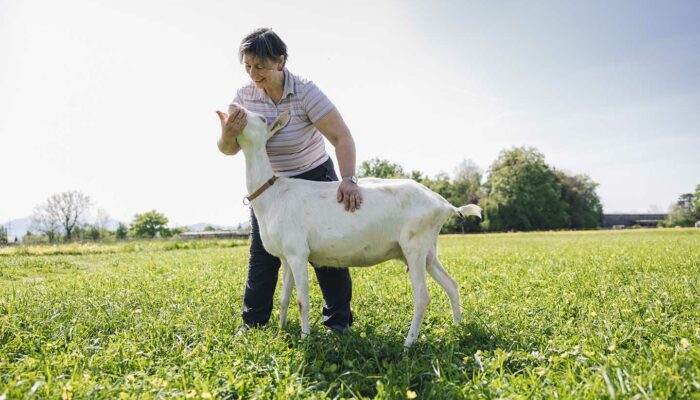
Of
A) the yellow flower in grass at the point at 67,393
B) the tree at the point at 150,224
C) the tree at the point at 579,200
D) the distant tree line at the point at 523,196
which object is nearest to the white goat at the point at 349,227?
the yellow flower in grass at the point at 67,393

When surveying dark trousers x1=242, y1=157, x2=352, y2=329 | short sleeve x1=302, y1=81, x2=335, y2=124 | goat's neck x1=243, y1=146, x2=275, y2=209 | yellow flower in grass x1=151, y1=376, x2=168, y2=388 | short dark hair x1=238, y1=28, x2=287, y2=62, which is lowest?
yellow flower in grass x1=151, y1=376, x2=168, y2=388

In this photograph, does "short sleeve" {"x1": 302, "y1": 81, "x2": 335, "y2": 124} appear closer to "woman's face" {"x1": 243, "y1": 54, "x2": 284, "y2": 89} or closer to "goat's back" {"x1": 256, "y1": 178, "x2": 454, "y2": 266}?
"woman's face" {"x1": 243, "y1": 54, "x2": 284, "y2": 89}

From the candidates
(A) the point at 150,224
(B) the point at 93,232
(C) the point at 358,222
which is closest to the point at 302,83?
(C) the point at 358,222

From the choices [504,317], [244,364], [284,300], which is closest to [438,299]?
[504,317]

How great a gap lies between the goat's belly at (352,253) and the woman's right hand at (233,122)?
131cm

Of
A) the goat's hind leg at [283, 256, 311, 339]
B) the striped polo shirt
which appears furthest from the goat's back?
the striped polo shirt

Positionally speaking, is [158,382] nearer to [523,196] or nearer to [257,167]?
[257,167]

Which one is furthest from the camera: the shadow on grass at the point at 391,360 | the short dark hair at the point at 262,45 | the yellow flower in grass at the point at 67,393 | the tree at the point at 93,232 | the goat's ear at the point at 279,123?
the tree at the point at 93,232

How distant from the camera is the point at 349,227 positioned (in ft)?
12.3

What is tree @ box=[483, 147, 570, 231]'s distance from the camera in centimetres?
6038

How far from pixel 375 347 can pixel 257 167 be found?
79.2 inches

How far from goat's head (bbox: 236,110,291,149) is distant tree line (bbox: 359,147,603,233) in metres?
52.0

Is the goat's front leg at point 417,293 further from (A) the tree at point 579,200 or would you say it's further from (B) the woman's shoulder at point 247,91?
(A) the tree at point 579,200

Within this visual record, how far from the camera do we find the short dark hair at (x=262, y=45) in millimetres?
3709
